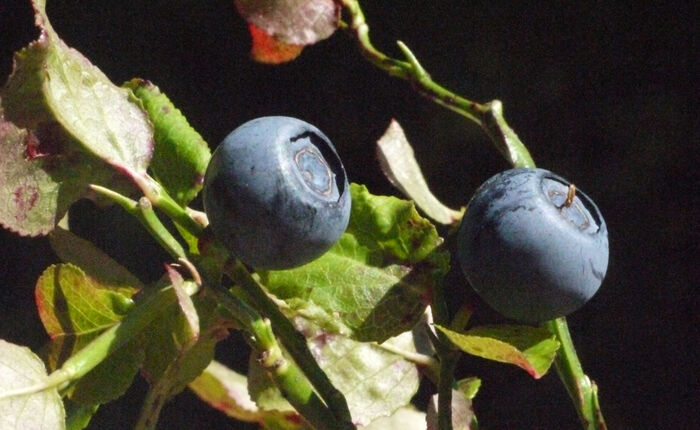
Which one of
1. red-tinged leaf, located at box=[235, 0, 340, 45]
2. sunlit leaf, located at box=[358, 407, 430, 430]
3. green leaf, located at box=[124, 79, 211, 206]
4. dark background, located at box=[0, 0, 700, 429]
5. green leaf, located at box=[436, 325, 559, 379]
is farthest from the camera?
dark background, located at box=[0, 0, 700, 429]

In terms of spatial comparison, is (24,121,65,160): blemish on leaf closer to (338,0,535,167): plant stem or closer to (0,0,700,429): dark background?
(338,0,535,167): plant stem

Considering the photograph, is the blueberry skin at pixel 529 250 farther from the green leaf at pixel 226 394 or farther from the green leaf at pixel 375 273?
the green leaf at pixel 226 394

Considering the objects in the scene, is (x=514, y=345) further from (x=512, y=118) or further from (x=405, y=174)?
(x=512, y=118)

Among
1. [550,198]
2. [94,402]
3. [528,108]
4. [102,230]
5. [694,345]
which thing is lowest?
[694,345]

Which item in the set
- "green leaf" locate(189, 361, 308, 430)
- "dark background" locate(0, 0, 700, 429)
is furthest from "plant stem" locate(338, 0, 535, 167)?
"dark background" locate(0, 0, 700, 429)

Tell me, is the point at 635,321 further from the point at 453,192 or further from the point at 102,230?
the point at 102,230

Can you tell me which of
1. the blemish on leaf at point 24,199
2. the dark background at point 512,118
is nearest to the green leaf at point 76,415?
the blemish on leaf at point 24,199

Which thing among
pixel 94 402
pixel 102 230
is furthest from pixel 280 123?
pixel 102 230
